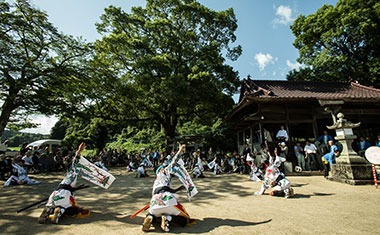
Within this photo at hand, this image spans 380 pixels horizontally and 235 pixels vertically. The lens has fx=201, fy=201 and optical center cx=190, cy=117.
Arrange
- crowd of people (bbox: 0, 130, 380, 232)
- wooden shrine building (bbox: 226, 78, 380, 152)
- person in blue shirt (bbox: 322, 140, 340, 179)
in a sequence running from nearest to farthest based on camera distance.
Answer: crowd of people (bbox: 0, 130, 380, 232) < person in blue shirt (bbox: 322, 140, 340, 179) < wooden shrine building (bbox: 226, 78, 380, 152)

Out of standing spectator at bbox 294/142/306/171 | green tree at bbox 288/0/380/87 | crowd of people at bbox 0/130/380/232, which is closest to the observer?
crowd of people at bbox 0/130/380/232

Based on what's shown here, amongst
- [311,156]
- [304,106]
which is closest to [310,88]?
[304,106]

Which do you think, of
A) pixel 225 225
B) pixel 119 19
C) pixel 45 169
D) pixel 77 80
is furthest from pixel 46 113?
pixel 225 225

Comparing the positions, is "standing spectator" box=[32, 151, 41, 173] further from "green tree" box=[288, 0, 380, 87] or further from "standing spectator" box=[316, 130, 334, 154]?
"green tree" box=[288, 0, 380, 87]

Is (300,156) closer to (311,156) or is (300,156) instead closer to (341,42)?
(311,156)

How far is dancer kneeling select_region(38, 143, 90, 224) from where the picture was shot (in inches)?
153

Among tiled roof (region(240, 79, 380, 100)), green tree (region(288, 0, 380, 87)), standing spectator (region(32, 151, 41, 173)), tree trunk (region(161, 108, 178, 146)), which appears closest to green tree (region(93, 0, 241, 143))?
tree trunk (region(161, 108, 178, 146))

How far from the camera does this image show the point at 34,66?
11.0m

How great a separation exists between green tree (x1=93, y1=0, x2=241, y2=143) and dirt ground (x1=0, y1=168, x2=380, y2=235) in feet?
28.1

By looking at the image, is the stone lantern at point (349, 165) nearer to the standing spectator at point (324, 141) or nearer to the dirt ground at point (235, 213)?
the dirt ground at point (235, 213)

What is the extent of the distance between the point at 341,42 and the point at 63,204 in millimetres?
23207

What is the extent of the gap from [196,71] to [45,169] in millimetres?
12053

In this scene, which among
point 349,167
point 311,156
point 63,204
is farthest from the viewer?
point 311,156

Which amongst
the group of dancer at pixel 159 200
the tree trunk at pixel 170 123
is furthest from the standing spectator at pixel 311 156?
the tree trunk at pixel 170 123
